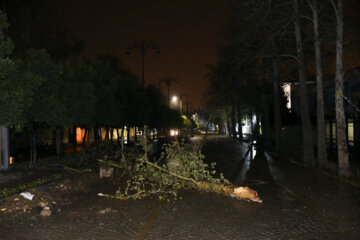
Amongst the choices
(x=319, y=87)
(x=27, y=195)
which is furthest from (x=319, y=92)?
(x=27, y=195)

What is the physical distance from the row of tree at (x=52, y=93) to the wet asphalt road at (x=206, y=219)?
4266 millimetres

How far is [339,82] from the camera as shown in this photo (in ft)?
49.0

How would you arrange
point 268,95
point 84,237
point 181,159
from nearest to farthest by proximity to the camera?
point 84,237 < point 181,159 < point 268,95

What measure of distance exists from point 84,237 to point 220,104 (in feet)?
170

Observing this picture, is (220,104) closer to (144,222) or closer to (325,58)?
(325,58)

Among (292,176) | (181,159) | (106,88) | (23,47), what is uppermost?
(23,47)

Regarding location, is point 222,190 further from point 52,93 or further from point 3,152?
point 3,152

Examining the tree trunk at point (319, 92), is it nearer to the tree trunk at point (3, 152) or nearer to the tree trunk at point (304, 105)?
the tree trunk at point (304, 105)

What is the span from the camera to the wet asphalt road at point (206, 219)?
6.83 meters

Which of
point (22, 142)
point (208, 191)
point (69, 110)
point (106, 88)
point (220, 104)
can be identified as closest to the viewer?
point (208, 191)

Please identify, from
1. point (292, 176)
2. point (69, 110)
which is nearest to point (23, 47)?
point (69, 110)

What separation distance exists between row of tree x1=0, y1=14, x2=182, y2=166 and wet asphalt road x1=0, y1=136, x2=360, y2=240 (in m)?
4.27

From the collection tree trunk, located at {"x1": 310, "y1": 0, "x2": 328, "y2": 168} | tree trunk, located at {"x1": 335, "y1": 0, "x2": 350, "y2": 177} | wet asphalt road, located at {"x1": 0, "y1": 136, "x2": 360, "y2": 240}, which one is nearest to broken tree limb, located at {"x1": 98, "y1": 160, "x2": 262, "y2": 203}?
wet asphalt road, located at {"x1": 0, "y1": 136, "x2": 360, "y2": 240}

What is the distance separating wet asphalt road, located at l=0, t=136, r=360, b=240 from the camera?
6.83m
